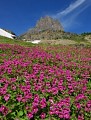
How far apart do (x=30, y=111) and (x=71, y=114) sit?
4.44ft

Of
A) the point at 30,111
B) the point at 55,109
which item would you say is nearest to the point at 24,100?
the point at 30,111

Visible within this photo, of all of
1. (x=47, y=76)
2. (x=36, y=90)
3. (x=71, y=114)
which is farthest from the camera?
(x=47, y=76)

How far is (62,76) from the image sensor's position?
11.2 meters

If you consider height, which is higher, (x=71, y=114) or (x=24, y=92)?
(x=24, y=92)

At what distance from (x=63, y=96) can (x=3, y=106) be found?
2.39 m

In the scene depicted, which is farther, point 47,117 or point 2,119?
point 47,117

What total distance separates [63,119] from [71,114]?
1.97ft

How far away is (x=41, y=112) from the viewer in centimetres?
816

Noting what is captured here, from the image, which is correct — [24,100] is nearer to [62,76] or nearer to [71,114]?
[71,114]

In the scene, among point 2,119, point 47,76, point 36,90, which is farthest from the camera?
point 47,76

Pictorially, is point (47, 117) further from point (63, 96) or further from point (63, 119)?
point (63, 96)

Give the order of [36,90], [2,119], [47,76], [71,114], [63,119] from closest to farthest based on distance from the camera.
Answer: [2,119] < [63,119] < [71,114] < [36,90] < [47,76]

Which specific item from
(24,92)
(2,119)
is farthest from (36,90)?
(2,119)

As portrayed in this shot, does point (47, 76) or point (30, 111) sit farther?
point (47, 76)
